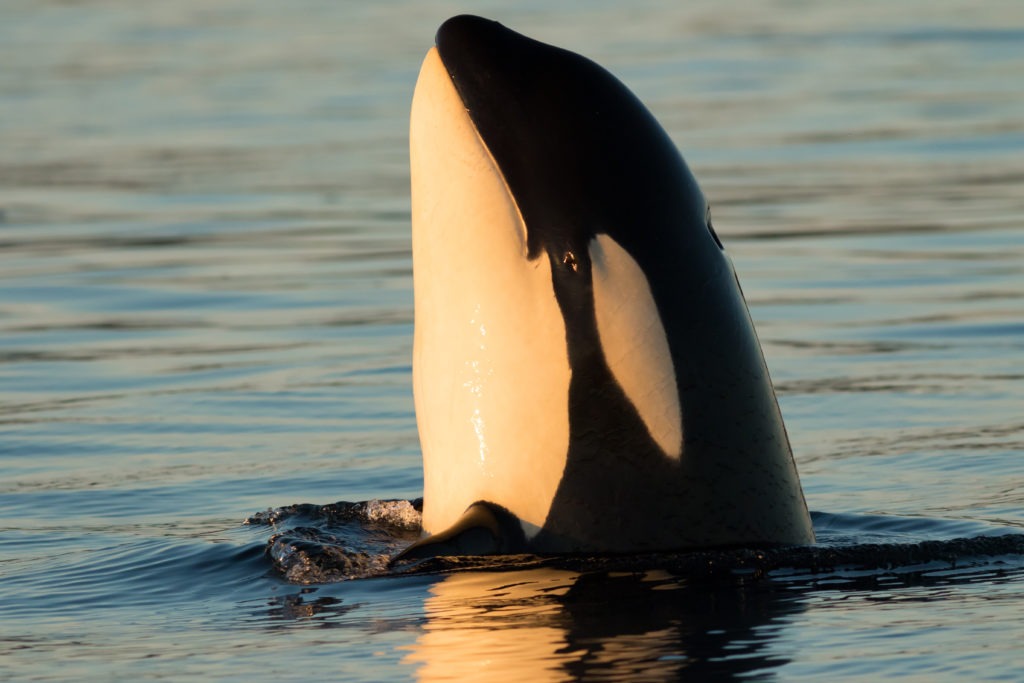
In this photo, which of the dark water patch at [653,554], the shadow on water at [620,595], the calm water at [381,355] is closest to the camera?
the shadow on water at [620,595]

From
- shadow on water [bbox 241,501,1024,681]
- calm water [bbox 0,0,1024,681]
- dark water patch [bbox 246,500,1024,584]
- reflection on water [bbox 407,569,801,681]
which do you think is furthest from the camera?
dark water patch [bbox 246,500,1024,584]

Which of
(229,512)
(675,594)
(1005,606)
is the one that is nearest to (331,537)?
(229,512)

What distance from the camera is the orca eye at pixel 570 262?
344 inches

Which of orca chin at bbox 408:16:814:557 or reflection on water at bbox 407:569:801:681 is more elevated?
orca chin at bbox 408:16:814:557

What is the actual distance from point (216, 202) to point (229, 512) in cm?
1432

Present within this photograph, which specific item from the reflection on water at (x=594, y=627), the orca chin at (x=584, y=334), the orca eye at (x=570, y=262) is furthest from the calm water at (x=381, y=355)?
the orca eye at (x=570, y=262)

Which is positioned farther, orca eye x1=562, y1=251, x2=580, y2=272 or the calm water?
orca eye x1=562, y1=251, x2=580, y2=272

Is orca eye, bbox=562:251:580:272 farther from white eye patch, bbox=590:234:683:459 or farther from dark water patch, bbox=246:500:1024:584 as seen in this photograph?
dark water patch, bbox=246:500:1024:584

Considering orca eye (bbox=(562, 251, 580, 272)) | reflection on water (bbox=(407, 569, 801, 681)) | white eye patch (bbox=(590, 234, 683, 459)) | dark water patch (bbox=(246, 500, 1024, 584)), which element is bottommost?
reflection on water (bbox=(407, 569, 801, 681))

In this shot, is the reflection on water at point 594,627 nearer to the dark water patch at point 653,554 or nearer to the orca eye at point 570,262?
the dark water patch at point 653,554

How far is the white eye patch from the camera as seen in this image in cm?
861

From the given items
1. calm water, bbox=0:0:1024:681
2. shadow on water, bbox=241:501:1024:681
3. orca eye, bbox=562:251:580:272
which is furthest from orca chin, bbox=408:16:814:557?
calm water, bbox=0:0:1024:681

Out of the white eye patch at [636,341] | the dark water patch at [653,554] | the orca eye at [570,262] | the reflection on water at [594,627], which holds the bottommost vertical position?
the reflection on water at [594,627]

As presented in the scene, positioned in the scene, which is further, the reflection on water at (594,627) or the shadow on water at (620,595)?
the shadow on water at (620,595)
